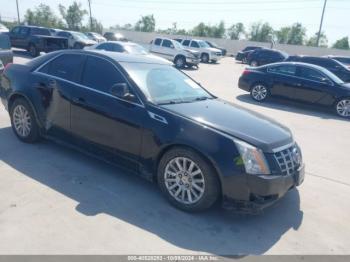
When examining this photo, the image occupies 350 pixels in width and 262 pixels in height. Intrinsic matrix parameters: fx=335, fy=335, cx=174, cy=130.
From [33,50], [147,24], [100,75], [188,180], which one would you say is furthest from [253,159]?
[147,24]

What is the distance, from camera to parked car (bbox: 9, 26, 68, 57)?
19.2 meters

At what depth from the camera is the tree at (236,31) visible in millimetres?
97819

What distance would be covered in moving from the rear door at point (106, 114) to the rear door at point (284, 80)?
28.6 ft

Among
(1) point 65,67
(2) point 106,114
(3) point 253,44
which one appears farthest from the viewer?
(3) point 253,44

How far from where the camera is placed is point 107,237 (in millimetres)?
3350

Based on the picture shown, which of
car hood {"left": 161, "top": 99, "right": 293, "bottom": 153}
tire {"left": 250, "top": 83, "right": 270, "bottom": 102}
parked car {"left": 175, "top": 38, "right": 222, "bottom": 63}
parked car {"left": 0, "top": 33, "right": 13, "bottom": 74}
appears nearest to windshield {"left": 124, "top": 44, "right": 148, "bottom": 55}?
tire {"left": 250, "top": 83, "right": 270, "bottom": 102}

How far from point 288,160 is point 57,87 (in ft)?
11.3

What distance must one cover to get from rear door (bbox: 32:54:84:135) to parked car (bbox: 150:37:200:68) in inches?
677

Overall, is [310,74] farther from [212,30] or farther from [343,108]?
[212,30]

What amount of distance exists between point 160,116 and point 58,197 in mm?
1571

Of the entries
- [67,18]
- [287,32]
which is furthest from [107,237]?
[287,32]

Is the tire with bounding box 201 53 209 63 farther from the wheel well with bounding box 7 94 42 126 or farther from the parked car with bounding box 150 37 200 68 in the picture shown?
the wheel well with bounding box 7 94 42 126

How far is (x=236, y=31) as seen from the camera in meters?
98.6

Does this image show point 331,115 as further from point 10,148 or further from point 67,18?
point 67,18
